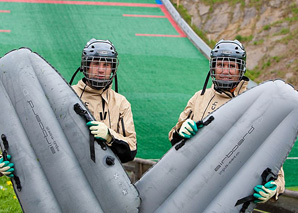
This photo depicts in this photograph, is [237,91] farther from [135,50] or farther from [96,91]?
[135,50]

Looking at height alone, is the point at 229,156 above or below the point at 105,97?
below

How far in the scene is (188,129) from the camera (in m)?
2.97

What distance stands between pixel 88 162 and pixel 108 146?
18 centimetres

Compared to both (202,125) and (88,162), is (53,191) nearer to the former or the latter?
(88,162)

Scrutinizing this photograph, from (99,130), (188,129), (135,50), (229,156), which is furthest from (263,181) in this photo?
(135,50)

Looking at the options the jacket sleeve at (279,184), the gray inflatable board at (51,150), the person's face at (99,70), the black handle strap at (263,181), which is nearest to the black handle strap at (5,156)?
the gray inflatable board at (51,150)

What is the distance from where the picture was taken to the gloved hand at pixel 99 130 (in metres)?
2.80

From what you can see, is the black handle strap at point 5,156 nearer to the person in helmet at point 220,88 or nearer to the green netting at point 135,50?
the person in helmet at point 220,88

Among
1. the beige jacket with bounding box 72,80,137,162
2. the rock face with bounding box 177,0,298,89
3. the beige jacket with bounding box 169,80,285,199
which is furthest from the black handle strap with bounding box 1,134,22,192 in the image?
the rock face with bounding box 177,0,298,89

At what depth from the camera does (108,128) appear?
2861 millimetres

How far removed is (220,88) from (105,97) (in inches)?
35.8

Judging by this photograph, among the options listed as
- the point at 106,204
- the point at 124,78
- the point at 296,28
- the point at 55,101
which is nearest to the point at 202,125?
the point at 106,204

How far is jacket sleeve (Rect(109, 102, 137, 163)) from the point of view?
2900 mm

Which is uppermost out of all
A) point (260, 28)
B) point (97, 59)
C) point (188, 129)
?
point (97, 59)
